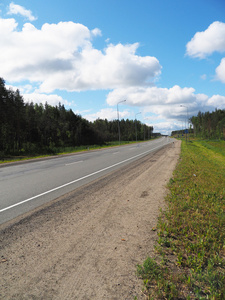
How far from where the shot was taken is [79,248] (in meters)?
3.13

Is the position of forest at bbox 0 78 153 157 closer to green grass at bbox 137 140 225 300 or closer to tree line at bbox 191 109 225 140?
green grass at bbox 137 140 225 300

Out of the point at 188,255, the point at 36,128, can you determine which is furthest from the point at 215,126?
the point at 188,255

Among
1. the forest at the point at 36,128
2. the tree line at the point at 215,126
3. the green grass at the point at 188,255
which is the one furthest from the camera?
the tree line at the point at 215,126

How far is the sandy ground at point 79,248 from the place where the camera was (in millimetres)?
2293

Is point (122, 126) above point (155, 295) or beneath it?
above

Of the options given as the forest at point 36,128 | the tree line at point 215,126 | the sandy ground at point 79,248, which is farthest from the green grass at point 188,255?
the tree line at point 215,126

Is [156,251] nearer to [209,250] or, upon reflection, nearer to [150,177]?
[209,250]

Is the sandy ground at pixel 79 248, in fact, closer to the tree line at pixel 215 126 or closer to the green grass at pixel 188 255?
the green grass at pixel 188 255

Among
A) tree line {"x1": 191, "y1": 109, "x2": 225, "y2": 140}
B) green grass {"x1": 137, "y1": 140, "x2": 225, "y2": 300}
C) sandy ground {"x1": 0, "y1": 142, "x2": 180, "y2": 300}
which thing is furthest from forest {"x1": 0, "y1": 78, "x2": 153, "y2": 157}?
tree line {"x1": 191, "y1": 109, "x2": 225, "y2": 140}

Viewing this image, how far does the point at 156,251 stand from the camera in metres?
3.00

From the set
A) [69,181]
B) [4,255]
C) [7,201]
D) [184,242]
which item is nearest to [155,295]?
[184,242]

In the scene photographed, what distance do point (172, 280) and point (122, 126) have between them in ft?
470

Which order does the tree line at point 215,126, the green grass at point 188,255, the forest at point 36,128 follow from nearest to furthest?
the green grass at point 188,255, the forest at point 36,128, the tree line at point 215,126

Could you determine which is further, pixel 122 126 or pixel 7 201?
pixel 122 126
